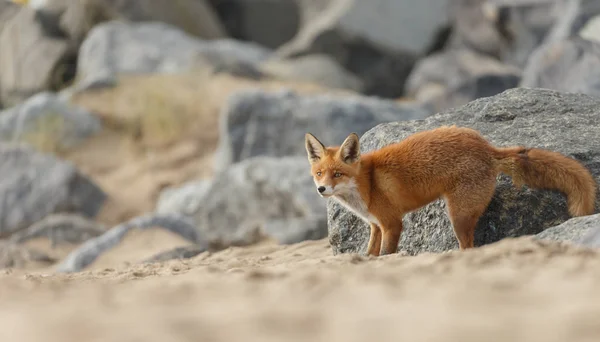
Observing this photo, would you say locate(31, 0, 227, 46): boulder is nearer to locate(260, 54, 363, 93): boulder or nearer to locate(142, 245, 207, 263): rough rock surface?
locate(260, 54, 363, 93): boulder

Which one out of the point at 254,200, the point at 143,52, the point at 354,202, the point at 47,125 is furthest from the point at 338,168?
the point at 143,52

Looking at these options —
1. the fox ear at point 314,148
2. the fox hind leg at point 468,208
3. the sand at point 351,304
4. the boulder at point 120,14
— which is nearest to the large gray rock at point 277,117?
the boulder at point 120,14

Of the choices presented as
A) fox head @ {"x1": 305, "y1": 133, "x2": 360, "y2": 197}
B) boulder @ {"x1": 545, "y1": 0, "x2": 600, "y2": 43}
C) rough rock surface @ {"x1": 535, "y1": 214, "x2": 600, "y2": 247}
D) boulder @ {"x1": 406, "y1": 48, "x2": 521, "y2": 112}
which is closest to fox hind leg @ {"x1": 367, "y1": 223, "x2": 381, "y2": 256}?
fox head @ {"x1": 305, "y1": 133, "x2": 360, "y2": 197}

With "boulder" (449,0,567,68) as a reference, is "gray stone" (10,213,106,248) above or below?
below

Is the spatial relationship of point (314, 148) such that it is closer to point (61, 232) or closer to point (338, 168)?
point (338, 168)

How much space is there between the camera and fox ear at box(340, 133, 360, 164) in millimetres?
6118

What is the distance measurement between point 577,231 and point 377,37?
697 inches

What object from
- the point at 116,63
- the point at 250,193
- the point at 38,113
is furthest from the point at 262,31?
the point at 250,193

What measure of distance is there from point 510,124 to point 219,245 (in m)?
6.27

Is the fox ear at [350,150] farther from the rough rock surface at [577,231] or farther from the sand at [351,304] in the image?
the sand at [351,304]

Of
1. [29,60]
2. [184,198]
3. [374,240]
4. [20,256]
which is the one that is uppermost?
[29,60]

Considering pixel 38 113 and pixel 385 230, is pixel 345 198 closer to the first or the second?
pixel 385 230

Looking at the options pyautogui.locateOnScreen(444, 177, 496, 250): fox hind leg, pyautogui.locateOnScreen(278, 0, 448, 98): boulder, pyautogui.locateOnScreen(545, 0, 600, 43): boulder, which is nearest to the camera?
pyautogui.locateOnScreen(444, 177, 496, 250): fox hind leg

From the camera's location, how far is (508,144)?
6375 millimetres
